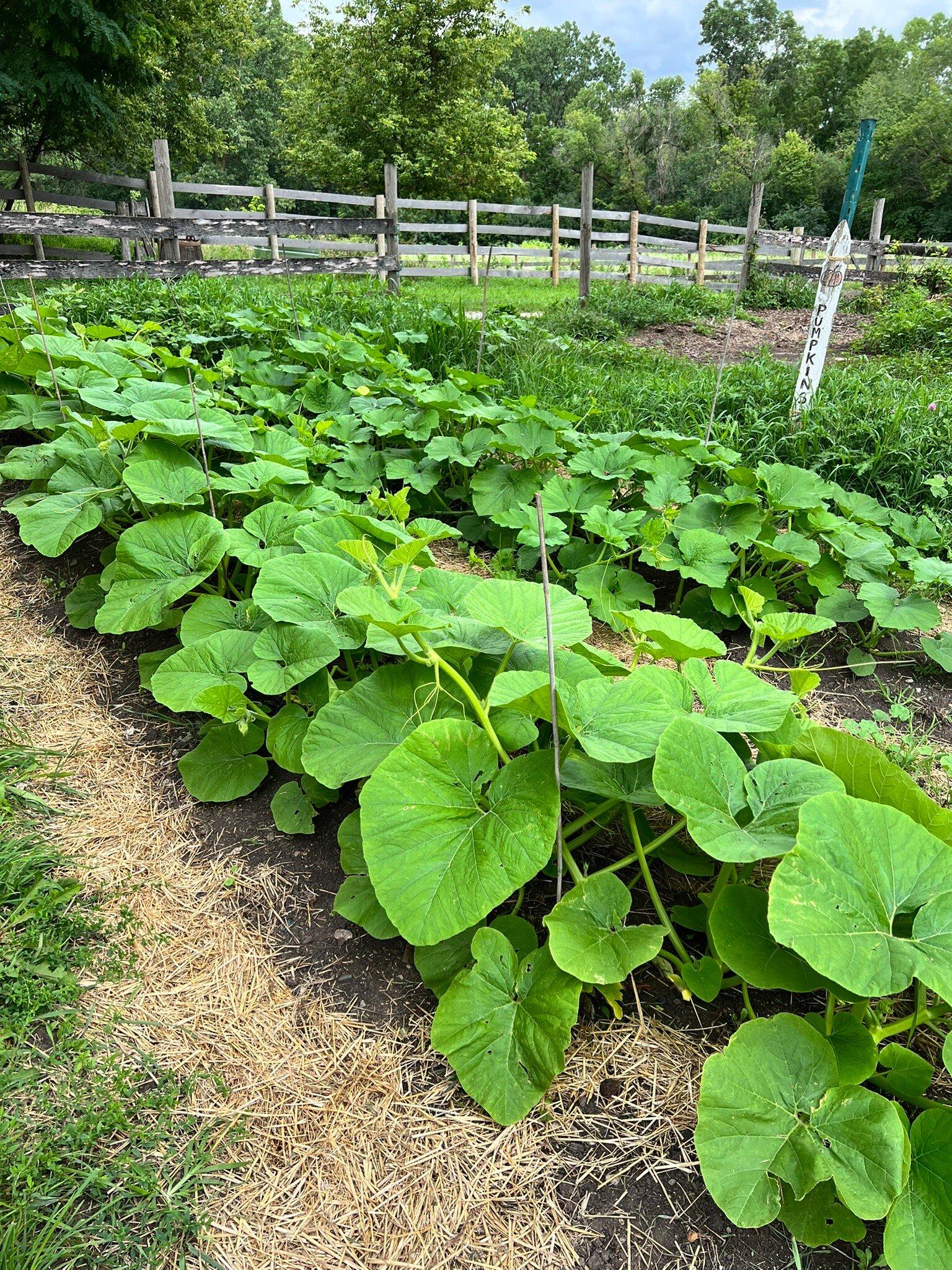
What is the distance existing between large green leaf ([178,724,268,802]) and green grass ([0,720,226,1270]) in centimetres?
35

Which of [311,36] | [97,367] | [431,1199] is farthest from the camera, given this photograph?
[311,36]

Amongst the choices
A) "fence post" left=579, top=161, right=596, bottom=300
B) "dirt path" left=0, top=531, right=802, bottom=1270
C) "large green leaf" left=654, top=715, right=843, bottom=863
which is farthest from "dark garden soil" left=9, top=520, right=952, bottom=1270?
"fence post" left=579, top=161, right=596, bottom=300

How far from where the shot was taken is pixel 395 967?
1487 millimetres

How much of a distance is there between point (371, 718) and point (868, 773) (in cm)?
95

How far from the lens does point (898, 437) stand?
3.85 metres

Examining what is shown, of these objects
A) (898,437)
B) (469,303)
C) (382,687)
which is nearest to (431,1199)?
(382,687)

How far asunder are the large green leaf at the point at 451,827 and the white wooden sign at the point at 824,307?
3.42m

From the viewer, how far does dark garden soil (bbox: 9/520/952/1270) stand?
1082 mm

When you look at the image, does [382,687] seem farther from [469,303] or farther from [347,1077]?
[469,303]

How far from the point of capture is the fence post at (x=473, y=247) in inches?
543

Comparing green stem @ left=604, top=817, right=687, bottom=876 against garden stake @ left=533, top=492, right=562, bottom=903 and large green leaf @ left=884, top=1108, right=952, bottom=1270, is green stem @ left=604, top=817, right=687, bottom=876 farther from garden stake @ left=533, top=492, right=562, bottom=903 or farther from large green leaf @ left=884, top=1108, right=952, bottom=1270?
large green leaf @ left=884, top=1108, right=952, bottom=1270

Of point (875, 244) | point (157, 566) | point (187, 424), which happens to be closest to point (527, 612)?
point (157, 566)

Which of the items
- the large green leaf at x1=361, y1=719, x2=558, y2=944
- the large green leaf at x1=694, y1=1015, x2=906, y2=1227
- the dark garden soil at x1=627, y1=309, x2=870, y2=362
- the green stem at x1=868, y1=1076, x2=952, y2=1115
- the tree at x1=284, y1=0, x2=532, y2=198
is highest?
the tree at x1=284, y1=0, x2=532, y2=198

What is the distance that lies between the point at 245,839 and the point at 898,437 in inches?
143
